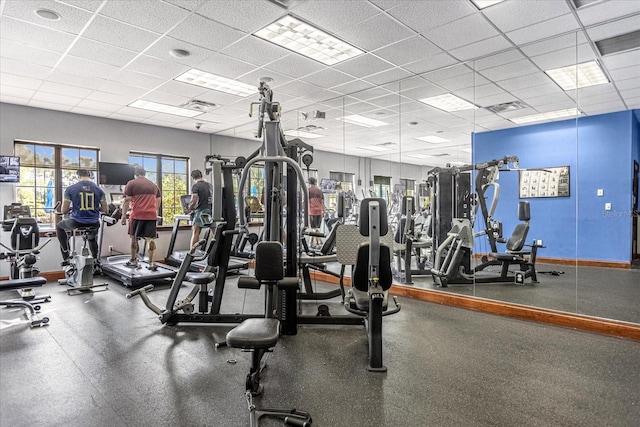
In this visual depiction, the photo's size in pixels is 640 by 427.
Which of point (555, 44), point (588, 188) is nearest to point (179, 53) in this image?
point (555, 44)

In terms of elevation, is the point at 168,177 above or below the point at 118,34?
below

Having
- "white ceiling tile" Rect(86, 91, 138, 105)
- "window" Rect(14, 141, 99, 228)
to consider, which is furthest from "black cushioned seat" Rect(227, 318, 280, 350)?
"window" Rect(14, 141, 99, 228)

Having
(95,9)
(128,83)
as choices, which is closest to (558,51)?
(95,9)

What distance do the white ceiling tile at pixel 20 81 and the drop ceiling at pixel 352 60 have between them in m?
0.03

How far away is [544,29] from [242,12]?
309cm

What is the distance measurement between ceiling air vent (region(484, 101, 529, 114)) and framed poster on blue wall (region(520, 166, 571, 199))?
1.11 meters

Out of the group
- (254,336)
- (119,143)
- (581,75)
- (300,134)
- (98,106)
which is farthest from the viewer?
(119,143)

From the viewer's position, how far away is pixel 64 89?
5527 mm

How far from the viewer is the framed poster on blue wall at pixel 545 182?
14.5ft

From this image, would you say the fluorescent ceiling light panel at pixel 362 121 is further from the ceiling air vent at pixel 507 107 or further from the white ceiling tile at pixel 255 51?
the white ceiling tile at pixel 255 51

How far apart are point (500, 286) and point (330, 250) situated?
7.83 ft

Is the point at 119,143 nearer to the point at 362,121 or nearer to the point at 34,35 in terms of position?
the point at 34,35

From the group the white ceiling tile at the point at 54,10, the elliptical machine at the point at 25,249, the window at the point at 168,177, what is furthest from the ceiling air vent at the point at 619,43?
the window at the point at 168,177

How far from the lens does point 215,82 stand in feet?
17.6
